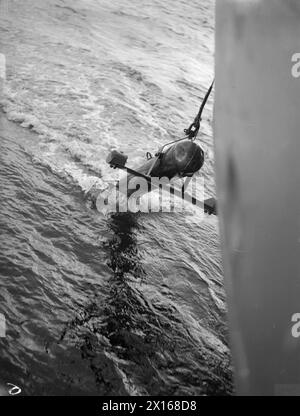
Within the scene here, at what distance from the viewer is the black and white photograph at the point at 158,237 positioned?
2205 mm

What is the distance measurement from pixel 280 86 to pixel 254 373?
69.9 inches

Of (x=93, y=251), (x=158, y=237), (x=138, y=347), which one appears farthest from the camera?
(x=158, y=237)

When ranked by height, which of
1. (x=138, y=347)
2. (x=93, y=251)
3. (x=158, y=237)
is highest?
(x=93, y=251)

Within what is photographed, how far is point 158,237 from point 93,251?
1126 mm

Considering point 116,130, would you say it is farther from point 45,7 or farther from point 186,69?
point 45,7

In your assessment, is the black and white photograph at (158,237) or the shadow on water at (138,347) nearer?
the black and white photograph at (158,237)

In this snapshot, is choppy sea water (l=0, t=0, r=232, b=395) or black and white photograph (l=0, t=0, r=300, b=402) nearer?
black and white photograph (l=0, t=0, r=300, b=402)

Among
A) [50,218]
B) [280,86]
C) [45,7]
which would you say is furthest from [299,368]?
[45,7]

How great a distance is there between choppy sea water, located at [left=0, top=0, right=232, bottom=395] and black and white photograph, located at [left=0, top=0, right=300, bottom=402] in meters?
0.02

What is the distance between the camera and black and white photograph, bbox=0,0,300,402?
2.21 meters

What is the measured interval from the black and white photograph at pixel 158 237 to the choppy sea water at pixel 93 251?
20 mm

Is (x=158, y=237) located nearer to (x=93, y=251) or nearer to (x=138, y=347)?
(x=93, y=251)

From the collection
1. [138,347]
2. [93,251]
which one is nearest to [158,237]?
[93,251]

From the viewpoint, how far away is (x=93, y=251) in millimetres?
4609
